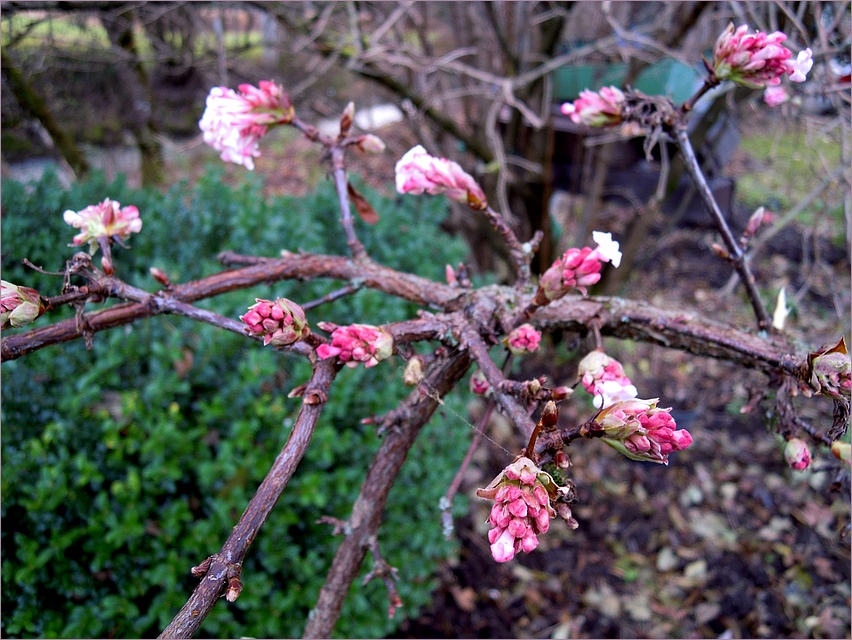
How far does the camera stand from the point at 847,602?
2.40 meters

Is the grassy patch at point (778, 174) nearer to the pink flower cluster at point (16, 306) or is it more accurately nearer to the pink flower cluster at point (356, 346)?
the pink flower cluster at point (356, 346)

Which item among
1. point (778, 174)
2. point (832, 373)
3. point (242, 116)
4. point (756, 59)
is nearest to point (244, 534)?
point (242, 116)

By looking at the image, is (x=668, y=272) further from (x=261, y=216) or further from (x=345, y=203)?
(x=345, y=203)

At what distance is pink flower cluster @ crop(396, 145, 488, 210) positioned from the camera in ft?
3.39

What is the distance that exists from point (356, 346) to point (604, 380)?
0.39 metres

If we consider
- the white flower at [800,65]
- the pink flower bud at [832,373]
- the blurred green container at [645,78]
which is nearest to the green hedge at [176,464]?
the pink flower bud at [832,373]

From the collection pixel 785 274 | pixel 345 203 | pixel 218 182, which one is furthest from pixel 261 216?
pixel 785 274

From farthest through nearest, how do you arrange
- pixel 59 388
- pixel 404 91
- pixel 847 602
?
1. pixel 404 91
2. pixel 847 602
3. pixel 59 388

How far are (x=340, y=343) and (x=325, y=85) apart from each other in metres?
5.48

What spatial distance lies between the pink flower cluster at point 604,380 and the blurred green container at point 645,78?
2593mm

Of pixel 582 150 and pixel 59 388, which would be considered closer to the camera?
pixel 59 388

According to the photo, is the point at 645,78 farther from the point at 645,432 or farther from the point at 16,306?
the point at 16,306

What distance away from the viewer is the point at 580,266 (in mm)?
869

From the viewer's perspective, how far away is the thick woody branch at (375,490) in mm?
1000
